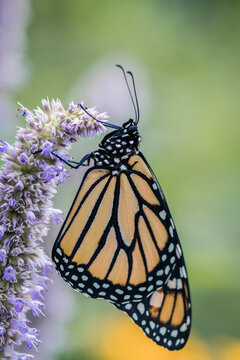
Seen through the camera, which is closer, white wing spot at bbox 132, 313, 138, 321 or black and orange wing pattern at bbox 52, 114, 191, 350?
black and orange wing pattern at bbox 52, 114, 191, 350

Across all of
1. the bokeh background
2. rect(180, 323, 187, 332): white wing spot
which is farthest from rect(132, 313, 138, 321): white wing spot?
the bokeh background

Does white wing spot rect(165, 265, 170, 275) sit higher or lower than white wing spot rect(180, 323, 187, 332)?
higher

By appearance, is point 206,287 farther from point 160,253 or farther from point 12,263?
point 12,263

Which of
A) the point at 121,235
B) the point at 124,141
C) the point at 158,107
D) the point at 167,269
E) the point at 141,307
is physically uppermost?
the point at 158,107

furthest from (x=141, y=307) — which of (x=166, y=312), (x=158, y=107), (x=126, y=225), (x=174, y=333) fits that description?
(x=158, y=107)

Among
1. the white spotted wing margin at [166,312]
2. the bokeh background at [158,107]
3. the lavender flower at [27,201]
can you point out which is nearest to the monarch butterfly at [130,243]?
the white spotted wing margin at [166,312]

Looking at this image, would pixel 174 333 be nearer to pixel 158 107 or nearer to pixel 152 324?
pixel 152 324

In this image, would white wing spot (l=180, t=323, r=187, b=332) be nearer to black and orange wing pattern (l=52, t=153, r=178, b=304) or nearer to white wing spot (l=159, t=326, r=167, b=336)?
white wing spot (l=159, t=326, r=167, b=336)

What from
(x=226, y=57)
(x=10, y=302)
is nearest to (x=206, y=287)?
(x=10, y=302)
